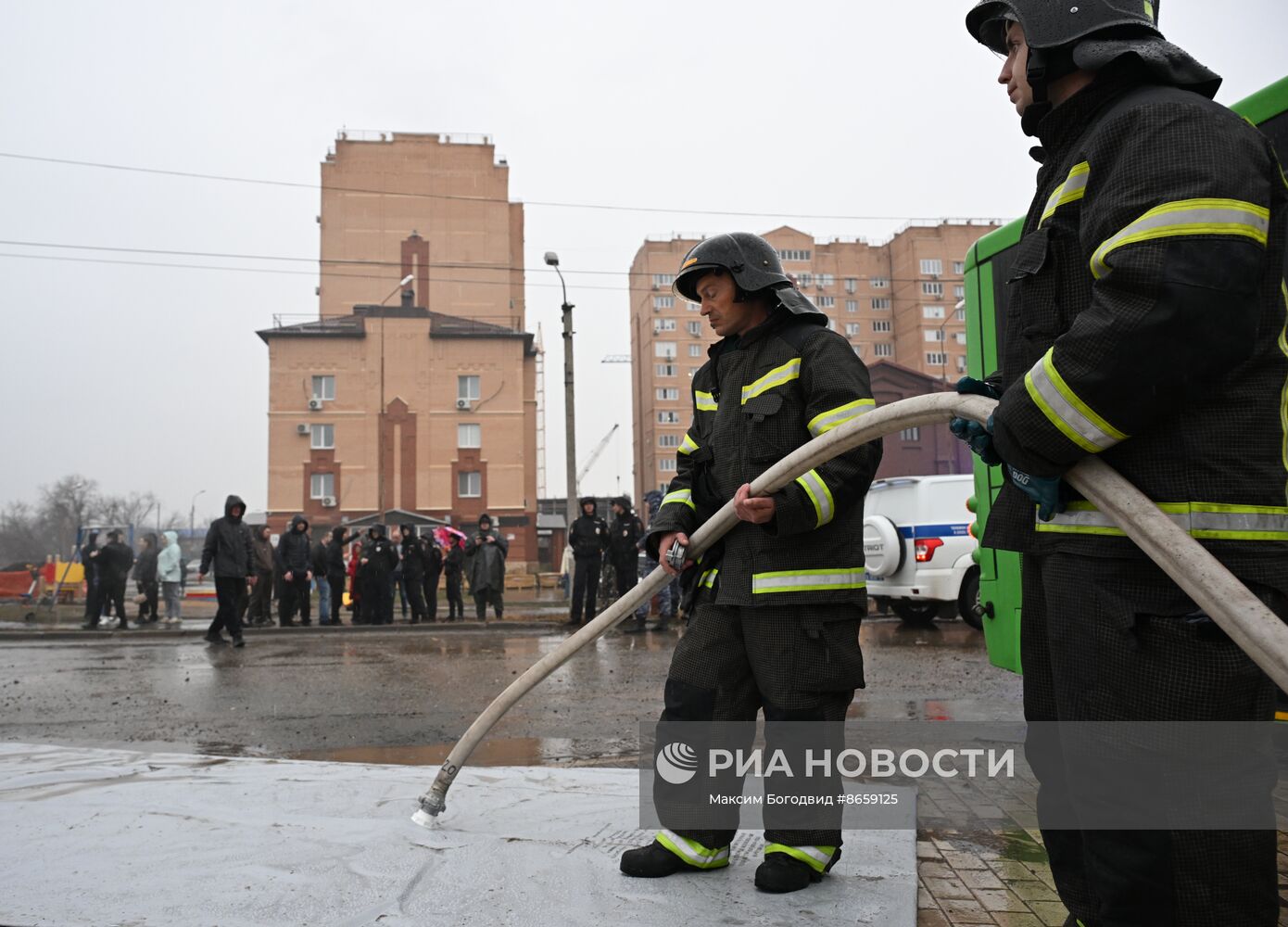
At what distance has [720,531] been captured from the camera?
299 centimetres

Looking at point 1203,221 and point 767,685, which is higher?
point 1203,221

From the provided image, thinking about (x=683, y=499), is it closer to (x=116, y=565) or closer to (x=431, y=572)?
(x=431, y=572)

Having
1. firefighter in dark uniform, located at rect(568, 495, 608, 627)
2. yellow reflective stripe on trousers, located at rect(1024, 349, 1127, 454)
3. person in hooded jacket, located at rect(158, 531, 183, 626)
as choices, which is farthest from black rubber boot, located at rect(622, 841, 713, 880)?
person in hooded jacket, located at rect(158, 531, 183, 626)

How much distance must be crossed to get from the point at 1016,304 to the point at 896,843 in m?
1.83

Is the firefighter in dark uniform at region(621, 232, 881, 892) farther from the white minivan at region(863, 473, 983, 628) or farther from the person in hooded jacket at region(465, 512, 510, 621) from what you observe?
the person in hooded jacket at region(465, 512, 510, 621)

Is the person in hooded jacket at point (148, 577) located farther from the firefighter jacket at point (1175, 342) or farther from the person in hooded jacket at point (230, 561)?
the firefighter jacket at point (1175, 342)

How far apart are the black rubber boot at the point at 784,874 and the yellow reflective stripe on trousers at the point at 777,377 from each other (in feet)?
4.38

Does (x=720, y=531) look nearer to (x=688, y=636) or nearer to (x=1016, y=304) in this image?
(x=688, y=636)

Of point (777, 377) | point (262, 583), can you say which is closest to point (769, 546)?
point (777, 377)

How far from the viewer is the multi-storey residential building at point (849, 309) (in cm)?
7188

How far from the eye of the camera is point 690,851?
9.39ft

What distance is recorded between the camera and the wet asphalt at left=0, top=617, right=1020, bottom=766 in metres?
6.08

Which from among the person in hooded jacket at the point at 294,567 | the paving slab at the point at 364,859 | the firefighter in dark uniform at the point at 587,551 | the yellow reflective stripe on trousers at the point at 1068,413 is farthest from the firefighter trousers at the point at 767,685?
the person in hooded jacket at the point at 294,567

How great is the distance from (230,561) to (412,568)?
5.73 meters
